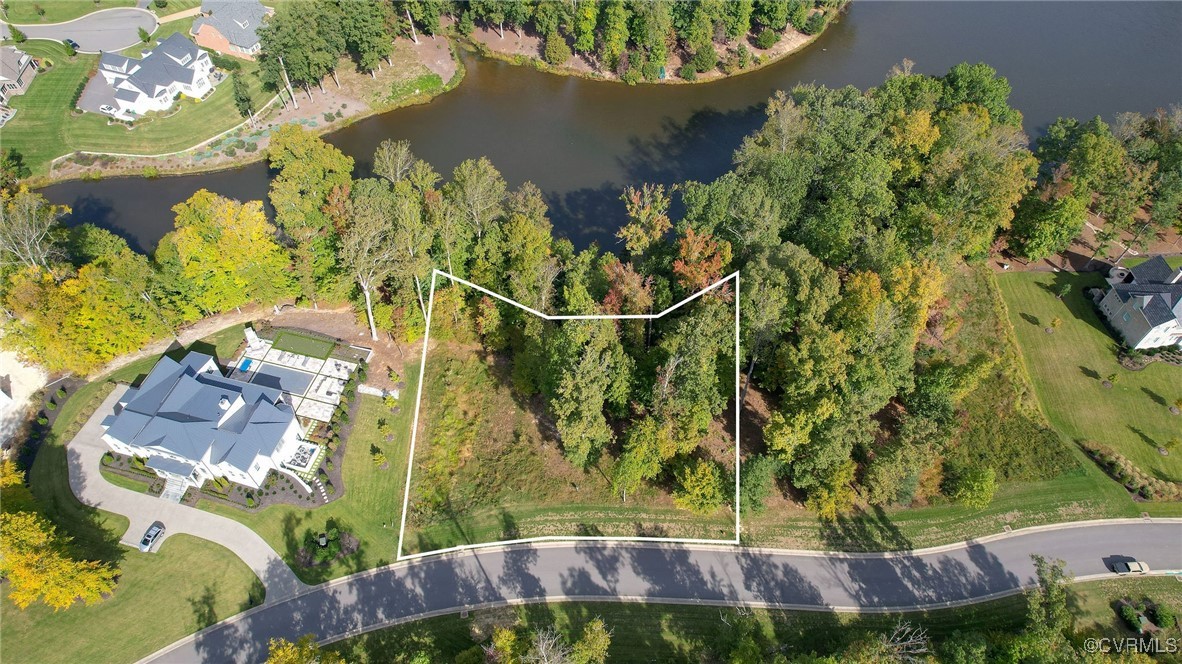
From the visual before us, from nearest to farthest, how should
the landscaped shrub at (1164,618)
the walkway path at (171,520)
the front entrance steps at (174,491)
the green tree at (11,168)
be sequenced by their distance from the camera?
the landscaped shrub at (1164,618) < the walkway path at (171,520) < the front entrance steps at (174,491) < the green tree at (11,168)

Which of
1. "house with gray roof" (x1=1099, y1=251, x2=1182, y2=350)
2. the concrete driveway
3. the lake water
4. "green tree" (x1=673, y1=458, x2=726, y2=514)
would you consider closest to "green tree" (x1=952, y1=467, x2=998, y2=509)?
"green tree" (x1=673, y1=458, x2=726, y2=514)

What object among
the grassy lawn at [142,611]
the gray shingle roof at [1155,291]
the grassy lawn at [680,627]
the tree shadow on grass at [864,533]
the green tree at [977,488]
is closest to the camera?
the grassy lawn at [142,611]

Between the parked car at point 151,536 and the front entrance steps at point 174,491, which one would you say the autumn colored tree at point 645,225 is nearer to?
the front entrance steps at point 174,491

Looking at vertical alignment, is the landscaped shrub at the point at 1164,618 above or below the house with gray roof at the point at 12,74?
below

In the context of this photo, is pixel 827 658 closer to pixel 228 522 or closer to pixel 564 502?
pixel 564 502

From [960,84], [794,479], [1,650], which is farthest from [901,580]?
[1,650]

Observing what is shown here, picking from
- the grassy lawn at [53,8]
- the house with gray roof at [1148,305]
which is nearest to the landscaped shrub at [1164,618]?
the house with gray roof at [1148,305]
